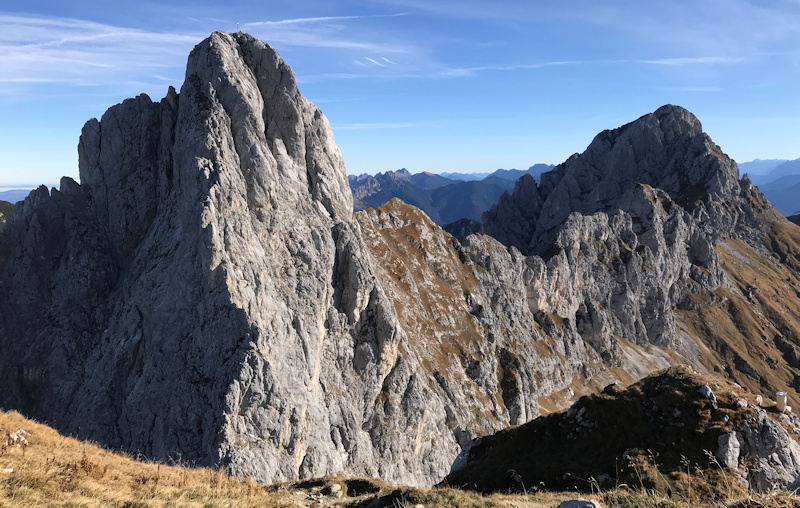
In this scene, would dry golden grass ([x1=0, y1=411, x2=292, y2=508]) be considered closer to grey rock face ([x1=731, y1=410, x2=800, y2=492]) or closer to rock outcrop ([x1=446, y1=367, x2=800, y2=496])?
rock outcrop ([x1=446, y1=367, x2=800, y2=496])

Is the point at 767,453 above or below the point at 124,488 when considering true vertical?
below

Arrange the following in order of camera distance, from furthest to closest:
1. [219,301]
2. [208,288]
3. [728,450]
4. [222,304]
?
[208,288] → [219,301] → [222,304] → [728,450]

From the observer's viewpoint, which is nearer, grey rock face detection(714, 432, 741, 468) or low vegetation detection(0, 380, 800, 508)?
low vegetation detection(0, 380, 800, 508)

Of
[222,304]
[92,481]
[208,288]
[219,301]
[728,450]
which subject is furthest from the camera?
[208,288]

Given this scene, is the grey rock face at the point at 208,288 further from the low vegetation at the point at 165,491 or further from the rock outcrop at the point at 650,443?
the low vegetation at the point at 165,491

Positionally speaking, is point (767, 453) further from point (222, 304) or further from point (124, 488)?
point (222, 304)

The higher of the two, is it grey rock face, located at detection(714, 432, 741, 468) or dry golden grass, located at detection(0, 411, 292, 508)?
dry golden grass, located at detection(0, 411, 292, 508)

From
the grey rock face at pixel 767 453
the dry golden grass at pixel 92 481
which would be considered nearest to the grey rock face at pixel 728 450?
the grey rock face at pixel 767 453

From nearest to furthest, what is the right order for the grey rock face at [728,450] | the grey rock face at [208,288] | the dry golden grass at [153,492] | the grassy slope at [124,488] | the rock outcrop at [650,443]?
the dry golden grass at [153,492] → the grassy slope at [124,488] → the rock outcrop at [650,443] → the grey rock face at [728,450] → the grey rock face at [208,288]

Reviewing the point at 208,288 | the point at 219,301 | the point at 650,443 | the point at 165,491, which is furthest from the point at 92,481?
the point at 208,288

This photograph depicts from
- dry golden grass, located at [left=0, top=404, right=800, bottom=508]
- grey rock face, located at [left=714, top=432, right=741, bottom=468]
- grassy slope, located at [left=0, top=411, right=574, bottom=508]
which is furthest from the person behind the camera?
grey rock face, located at [left=714, top=432, right=741, bottom=468]

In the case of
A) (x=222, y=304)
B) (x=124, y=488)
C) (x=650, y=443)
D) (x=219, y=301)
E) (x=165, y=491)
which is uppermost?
(x=219, y=301)

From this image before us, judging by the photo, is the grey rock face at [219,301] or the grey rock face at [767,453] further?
the grey rock face at [219,301]

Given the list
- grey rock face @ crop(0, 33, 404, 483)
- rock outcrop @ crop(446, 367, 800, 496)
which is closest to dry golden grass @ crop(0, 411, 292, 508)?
rock outcrop @ crop(446, 367, 800, 496)
